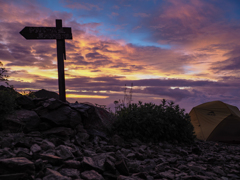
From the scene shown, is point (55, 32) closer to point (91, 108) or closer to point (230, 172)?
point (91, 108)

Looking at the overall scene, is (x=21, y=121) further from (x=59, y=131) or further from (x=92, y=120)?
(x=92, y=120)

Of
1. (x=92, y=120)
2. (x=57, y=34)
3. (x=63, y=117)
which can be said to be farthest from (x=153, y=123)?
(x=57, y=34)

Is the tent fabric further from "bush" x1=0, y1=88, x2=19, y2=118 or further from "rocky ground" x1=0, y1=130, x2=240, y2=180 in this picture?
"bush" x1=0, y1=88, x2=19, y2=118

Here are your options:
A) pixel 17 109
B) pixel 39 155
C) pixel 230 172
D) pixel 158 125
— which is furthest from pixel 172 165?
pixel 17 109

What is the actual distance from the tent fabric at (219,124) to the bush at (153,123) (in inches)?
122

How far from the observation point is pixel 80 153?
4332 millimetres

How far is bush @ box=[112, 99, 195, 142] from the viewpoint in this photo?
7.29m

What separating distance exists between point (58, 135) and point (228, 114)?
28.9 feet

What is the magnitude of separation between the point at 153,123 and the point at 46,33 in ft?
19.6

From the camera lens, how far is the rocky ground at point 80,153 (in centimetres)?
338

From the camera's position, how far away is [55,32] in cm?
877

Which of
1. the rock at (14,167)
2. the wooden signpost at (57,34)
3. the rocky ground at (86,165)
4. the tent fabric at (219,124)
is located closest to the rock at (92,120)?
the rocky ground at (86,165)

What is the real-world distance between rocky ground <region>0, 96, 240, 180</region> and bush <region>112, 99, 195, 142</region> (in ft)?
1.24

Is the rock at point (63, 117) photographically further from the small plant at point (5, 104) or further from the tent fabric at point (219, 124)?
the tent fabric at point (219, 124)
